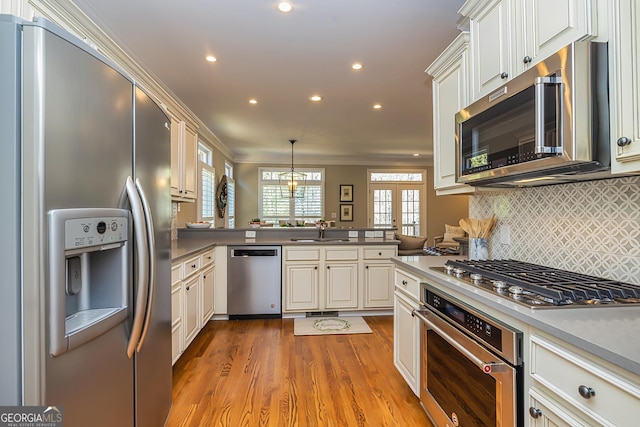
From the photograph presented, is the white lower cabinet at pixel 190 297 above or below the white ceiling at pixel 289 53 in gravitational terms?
below

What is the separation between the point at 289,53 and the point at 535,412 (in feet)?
9.26

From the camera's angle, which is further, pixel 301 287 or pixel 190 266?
pixel 301 287

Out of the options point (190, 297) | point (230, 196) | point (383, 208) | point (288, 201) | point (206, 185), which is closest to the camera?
point (190, 297)

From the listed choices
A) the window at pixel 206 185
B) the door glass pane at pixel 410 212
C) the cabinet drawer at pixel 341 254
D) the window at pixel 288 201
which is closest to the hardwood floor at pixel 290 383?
the cabinet drawer at pixel 341 254

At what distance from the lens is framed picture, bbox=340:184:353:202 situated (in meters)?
8.24

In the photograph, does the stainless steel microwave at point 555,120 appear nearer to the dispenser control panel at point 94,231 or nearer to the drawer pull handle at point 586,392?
the drawer pull handle at point 586,392

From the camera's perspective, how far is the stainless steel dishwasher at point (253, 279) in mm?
3639

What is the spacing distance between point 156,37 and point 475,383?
3.01 m

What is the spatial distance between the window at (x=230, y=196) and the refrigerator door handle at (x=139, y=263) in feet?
20.0

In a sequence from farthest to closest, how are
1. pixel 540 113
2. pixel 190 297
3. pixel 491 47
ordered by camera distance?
pixel 190 297 → pixel 491 47 → pixel 540 113

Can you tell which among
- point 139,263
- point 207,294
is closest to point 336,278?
point 207,294

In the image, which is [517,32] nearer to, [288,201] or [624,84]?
[624,84]

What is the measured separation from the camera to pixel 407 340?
2062 millimetres

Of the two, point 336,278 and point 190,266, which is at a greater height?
point 190,266
